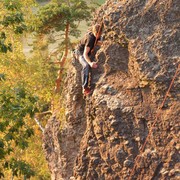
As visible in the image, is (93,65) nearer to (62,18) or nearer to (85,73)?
(85,73)

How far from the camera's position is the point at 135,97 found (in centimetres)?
684

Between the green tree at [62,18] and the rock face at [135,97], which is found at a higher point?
the green tree at [62,18]

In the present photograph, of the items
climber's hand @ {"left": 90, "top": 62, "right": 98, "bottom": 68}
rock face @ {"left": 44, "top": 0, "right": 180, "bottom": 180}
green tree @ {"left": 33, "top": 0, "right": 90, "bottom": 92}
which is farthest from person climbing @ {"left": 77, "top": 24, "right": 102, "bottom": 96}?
green tree @ {"left": 33, "top": 0, "right": 90, "bottom": 92}

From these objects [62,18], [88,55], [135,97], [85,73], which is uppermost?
[62,18]

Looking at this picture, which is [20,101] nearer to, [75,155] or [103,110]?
[75,155]

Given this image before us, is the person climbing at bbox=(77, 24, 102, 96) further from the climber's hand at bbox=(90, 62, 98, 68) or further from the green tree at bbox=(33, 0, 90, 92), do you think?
the green tree at bbox=(33, 0, 90, 92)

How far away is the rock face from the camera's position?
652 cm

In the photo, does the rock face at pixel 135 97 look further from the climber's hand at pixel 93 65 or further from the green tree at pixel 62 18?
the green tree at pixel 62 18

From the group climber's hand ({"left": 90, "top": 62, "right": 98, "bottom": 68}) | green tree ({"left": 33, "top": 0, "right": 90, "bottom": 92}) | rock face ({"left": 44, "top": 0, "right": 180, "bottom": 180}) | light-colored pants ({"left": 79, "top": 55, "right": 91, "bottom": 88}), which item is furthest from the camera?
green tree ({"left": 33, "top": 0, "right": 90, "bottom": 92})

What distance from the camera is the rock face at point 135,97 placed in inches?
257

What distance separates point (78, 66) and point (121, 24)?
1.54 metres

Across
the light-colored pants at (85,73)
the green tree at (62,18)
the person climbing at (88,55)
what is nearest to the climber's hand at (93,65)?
the person climbing at (88,55)

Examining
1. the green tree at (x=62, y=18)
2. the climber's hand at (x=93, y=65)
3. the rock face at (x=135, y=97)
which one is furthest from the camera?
the green tree at (x=62, y=18)

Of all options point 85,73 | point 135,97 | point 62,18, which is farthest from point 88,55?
point 62,18
